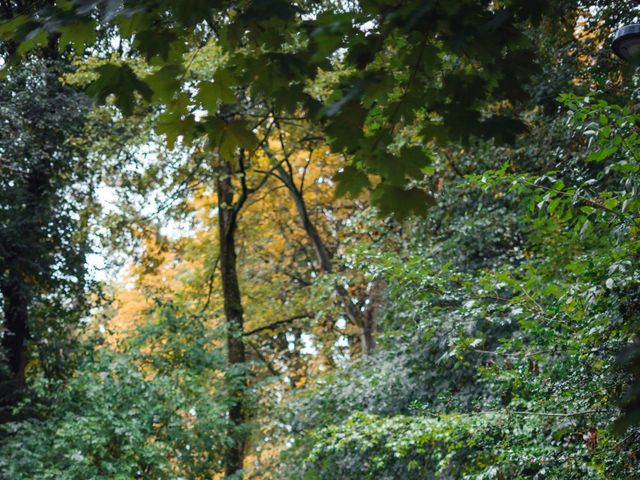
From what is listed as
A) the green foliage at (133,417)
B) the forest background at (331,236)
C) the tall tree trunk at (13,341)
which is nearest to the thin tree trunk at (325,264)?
the forest background at (331,236)

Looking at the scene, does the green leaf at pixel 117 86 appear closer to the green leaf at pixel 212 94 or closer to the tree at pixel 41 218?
the green leaf at pixel 212 94

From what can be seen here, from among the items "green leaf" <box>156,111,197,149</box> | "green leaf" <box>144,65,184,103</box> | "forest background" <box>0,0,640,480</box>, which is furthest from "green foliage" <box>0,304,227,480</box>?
"green leaf" <box>144,65,184,103</box>

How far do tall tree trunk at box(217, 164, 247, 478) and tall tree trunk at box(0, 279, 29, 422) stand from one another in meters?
2.84

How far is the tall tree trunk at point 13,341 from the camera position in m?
11.4

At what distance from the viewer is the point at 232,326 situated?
1320cm

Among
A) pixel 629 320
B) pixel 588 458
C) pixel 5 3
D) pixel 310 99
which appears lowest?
pixel 588 458

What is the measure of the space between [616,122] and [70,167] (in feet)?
32.3

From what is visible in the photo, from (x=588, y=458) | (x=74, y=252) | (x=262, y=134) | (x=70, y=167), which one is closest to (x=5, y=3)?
(x=70, y=167)

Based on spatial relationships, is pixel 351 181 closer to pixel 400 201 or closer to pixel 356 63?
pixel 400 201

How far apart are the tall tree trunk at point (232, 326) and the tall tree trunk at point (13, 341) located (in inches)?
112

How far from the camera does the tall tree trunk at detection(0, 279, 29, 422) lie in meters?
11.4

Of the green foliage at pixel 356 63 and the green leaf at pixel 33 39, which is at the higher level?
the green leaf at pixel 33 39

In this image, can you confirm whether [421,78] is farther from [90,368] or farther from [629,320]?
[90,368]

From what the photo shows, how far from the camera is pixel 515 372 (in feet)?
18.7
